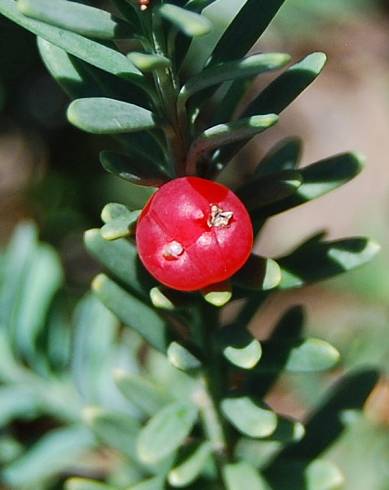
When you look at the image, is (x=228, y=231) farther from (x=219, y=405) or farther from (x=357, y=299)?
(x=357, y=299)

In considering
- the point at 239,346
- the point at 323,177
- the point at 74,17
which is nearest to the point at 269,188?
the point at 323,177

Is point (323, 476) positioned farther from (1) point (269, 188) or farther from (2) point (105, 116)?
(2) point (105, 116)

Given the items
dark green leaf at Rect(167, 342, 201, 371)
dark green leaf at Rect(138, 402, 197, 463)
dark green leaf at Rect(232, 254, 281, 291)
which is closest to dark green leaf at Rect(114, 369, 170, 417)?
dark green leaf at Rect(138, 402, 197, 463)

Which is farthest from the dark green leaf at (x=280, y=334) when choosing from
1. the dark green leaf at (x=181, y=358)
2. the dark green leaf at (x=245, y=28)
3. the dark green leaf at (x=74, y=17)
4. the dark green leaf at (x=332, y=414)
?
the dark green leaf at (x=74, y=17)

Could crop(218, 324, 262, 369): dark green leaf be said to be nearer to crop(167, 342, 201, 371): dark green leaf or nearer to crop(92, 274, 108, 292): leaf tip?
crop(167, 342, 201, 371): dark green leaf

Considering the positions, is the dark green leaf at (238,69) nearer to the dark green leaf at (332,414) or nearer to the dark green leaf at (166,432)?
the dark green leaf at (166,432)

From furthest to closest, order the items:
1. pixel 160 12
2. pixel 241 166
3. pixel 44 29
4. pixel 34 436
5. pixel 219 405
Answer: pixel 241 166 → pixel 34 436 → pixel 219 405 → pixel 44 29 → pixel 160 12

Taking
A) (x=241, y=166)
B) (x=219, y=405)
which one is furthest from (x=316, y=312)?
(x=219, y=405)

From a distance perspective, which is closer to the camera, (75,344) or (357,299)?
(75,344)
